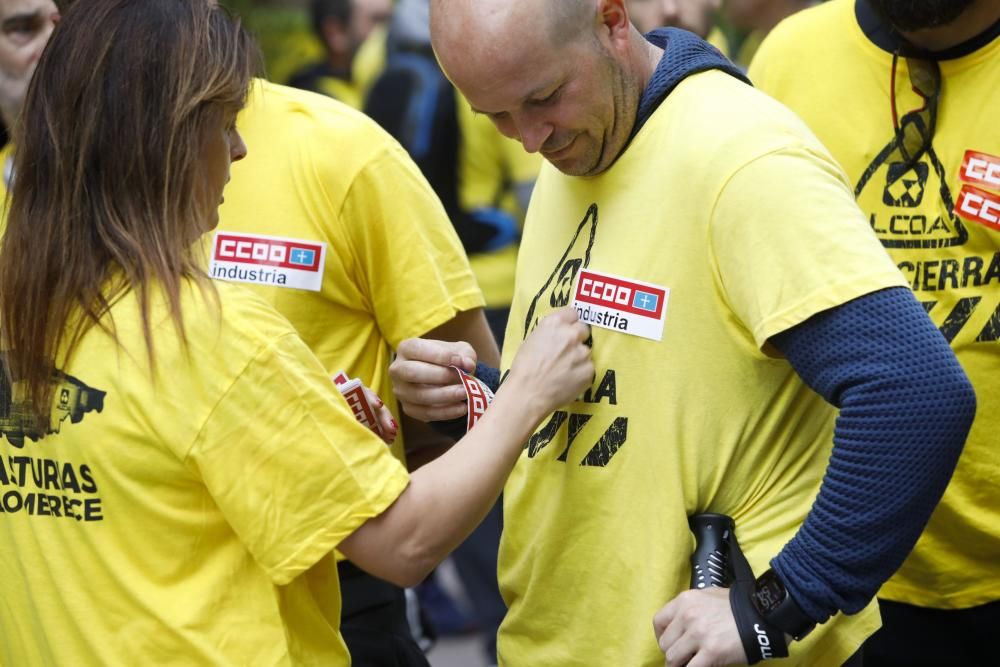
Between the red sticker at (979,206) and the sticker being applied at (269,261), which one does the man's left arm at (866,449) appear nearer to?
the red sticker at (979,206)

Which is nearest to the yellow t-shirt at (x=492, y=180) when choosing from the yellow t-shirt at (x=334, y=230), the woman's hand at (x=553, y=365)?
the yellow t-shirt at (x=334, y=230)

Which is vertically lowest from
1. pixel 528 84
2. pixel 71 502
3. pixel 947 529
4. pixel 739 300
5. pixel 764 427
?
pixel 947 529

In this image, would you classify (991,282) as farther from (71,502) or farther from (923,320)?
(71,502)

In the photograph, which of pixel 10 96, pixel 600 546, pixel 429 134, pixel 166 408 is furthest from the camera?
pixel 429 134

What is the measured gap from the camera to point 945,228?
9.38 feet

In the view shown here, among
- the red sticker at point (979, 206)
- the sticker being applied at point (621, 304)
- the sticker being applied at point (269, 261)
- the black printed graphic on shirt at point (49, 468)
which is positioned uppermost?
the red sticker at point (979, 206)

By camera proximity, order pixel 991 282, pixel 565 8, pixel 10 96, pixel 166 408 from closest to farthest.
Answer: pixel 166 408, pixel 565 8, pixel 991 282, pixel 10 96

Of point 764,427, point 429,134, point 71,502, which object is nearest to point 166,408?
point 71,502

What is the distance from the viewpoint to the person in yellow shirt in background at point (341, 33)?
917cm

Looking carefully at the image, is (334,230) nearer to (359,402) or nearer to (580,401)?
(359,402)

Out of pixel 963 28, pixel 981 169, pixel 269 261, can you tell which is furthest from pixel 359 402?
pixel 963 28

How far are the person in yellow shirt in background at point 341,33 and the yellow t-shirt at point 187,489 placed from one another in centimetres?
718

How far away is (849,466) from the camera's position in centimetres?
204

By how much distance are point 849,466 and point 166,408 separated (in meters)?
1.01
